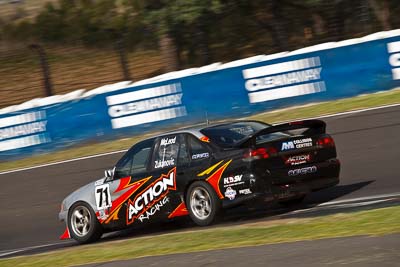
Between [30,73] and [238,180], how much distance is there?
59.6ft

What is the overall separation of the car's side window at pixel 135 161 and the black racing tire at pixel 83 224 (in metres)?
0.71

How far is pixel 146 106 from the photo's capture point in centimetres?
2002

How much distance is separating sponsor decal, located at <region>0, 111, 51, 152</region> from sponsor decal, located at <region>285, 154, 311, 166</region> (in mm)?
11221

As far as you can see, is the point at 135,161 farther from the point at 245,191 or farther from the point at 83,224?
the point at 245,191

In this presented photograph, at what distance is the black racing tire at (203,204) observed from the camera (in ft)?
34.1

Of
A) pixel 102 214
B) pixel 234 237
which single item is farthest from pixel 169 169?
pixel 234 237

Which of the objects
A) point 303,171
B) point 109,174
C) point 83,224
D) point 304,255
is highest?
point 109,174

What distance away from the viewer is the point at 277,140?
10.4 m

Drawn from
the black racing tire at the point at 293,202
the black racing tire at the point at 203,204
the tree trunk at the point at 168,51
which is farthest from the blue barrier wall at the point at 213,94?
the black racing tire at the point at 203,204

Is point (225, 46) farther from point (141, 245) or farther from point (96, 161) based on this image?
point (141, 245)

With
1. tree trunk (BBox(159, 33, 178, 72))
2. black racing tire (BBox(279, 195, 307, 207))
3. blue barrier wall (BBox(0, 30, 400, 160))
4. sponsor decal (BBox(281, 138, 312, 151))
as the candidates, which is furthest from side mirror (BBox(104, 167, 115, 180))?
tree trunk (BBox(159, 33, 178, 72))

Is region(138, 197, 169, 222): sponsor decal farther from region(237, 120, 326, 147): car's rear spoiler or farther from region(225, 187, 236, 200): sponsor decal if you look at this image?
region(237, 120, 326, 147): car's rear spoiler

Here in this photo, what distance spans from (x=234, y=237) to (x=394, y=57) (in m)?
10.6

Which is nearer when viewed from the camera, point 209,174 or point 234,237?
point 234,237
